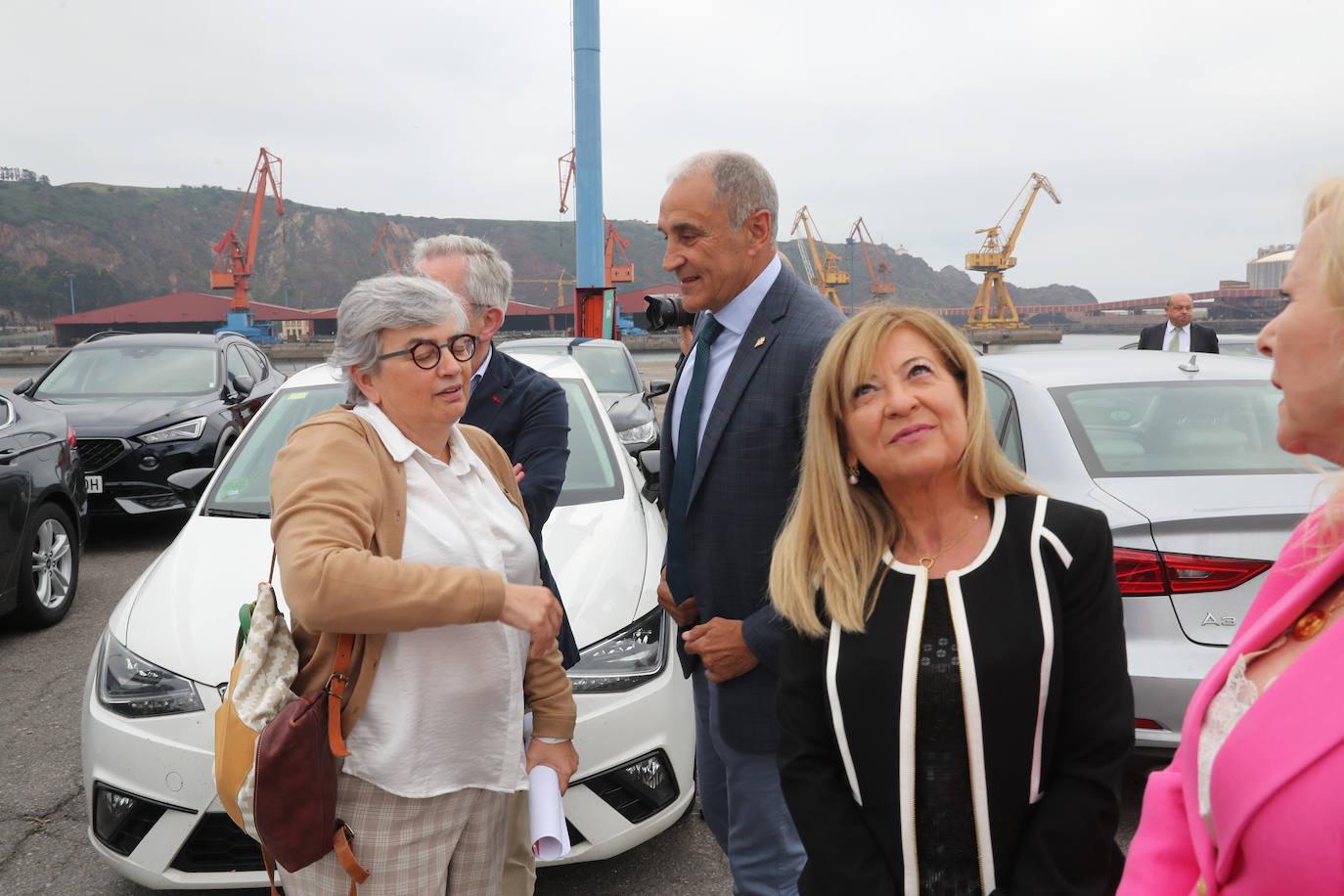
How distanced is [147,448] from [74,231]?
5166 inches

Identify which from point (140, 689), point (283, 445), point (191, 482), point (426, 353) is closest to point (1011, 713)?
point (426, 353)

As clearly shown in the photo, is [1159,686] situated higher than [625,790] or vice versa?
[1159,686]

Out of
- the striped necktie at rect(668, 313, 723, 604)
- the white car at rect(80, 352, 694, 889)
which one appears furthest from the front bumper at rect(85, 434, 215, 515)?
the striped necktie at rect(668, 313, 723, 604)

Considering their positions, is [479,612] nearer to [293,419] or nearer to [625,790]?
[625,790]

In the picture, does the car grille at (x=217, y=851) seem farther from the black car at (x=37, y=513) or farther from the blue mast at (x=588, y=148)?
the blue mast at (x=588, y=148)

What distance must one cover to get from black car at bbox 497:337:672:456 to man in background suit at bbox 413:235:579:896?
4.70 meters

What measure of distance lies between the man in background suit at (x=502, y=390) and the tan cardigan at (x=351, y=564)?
859mm

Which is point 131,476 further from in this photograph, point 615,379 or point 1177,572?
point 1177,572

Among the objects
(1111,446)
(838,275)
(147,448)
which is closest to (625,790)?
(1111,446)

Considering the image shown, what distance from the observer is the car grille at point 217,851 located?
8.14 feet

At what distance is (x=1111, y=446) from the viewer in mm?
3318

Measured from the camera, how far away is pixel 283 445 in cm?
340

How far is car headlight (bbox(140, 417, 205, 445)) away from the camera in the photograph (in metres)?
7.24

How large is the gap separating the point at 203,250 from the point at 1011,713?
152m
